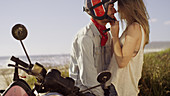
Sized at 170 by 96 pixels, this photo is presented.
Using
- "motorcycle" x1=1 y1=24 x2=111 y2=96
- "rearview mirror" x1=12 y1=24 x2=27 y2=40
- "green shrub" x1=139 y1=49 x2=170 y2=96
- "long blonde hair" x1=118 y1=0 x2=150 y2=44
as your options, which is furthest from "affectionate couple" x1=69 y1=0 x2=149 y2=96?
"green shrub" x1=139 y1=49 x2=170 y2=96

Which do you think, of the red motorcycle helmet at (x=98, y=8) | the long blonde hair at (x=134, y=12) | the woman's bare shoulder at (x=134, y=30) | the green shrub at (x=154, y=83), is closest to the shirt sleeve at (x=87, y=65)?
the red motorcycle helmet at (x=98, y=8)

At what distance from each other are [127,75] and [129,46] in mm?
323

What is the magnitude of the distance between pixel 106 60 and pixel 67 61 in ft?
13.9

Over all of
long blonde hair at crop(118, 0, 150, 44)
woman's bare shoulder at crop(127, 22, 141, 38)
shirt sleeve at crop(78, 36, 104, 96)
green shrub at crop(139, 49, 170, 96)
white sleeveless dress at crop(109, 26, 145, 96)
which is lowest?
green shrub at crop(139, 49, 170, 96)

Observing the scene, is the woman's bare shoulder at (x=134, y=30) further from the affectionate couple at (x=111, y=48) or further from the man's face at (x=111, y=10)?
the man's face at (x=111, y=10)

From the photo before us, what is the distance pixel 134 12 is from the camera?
214cm

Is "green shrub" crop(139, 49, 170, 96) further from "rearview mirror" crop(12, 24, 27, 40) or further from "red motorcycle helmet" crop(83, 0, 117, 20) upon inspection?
"rearview mirror" crop(12, 24, 27, 40)

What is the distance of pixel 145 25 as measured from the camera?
218cm

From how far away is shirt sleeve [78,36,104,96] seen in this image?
1.76m

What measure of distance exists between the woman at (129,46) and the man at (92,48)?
0.11 metres

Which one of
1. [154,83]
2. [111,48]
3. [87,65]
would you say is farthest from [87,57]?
[154,83]

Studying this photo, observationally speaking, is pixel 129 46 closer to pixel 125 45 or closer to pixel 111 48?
pixel 125 45

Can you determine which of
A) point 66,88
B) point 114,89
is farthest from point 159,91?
point 66,88

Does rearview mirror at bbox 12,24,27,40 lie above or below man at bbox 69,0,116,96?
above
